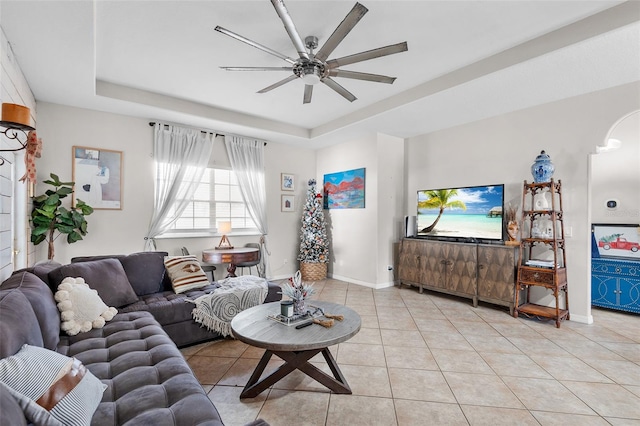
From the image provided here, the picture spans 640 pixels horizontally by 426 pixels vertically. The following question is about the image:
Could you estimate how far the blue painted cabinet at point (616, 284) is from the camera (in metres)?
3.94

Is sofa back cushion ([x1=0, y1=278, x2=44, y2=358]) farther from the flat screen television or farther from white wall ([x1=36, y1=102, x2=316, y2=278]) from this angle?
the flat screen television

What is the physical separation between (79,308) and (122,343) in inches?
23.2

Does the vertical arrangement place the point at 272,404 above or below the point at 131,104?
below

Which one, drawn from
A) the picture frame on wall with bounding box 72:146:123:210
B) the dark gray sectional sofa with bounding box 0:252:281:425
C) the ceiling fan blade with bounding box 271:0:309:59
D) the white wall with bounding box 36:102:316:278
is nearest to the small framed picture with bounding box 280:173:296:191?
the white wall with bounding box 36:102:316:278

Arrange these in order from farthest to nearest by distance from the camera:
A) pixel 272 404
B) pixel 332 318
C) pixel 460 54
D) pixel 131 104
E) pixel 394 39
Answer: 1. pixel 131 104
2. pixel 460 54
3. pixel 394 39
4. pixel 332 318
5. pixel 272 404

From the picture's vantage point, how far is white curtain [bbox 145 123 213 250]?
182 inches

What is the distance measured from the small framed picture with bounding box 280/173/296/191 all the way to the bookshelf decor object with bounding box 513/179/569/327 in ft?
12.7

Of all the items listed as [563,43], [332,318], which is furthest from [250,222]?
[563,43]

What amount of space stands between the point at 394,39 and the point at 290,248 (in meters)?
4.19

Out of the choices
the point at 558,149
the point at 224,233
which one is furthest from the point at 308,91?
the point at 558,149

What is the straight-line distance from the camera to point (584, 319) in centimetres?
357

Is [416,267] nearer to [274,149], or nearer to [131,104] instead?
[274,149]

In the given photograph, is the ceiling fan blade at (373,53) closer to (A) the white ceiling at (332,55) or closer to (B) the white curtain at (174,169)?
(A) the white ceiling at (332,55)

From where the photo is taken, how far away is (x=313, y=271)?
19.1 feet
